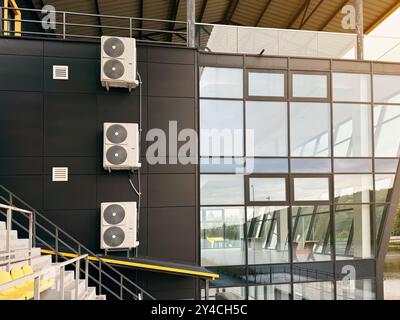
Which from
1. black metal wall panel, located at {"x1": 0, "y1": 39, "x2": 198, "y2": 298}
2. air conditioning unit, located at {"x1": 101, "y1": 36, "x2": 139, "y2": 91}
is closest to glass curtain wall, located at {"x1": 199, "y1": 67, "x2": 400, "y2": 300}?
black metal wall panel, located at {"x1": 0, "y1": 39, "x2": 198, "y2": 298}

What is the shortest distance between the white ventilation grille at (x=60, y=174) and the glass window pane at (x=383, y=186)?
6346 millimetres

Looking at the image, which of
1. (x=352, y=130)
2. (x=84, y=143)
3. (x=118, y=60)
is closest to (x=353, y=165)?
(x=352, y=130)

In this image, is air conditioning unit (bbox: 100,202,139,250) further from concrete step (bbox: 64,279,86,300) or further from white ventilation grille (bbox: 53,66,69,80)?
white ventilation grille (bbox: 53,66,69,80)

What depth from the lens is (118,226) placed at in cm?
669

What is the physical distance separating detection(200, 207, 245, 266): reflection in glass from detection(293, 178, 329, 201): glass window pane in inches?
49.3

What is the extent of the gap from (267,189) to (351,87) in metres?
2.94

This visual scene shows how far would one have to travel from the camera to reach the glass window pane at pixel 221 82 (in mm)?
7871

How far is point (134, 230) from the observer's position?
6.72m

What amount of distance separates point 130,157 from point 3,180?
2216mm

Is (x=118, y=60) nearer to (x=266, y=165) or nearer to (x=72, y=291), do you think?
(x=266, y=165)

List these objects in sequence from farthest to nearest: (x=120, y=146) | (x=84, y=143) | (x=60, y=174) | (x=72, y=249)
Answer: (x=84, y=143) → (x=60, y=174) → (x=120, y=146) → (x=72, y=249)

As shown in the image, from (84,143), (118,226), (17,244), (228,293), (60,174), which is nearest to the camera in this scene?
(17,244)

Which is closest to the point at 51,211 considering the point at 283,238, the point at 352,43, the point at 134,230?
the point at 134,230

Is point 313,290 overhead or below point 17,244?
below
